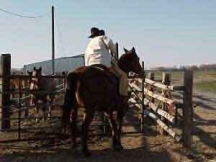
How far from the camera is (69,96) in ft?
27.7

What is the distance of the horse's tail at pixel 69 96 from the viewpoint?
8344 millimetres

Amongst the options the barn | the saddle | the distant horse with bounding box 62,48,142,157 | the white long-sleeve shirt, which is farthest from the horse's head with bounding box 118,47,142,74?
the barn

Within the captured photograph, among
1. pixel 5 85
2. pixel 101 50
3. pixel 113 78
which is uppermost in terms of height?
pixel 101 50

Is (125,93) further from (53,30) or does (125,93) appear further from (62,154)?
(53,30)

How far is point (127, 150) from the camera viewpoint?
8.98 metres

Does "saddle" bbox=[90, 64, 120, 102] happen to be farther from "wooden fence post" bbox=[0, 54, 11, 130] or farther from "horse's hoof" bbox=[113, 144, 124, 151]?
"wooden fence post" bbox=[0, 54, 11, 130]

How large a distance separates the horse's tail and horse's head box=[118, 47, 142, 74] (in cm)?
176

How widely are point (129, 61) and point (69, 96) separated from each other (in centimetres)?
208

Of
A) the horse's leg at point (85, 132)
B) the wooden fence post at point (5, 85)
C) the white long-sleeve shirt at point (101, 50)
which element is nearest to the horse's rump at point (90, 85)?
the horse's leg at point (85, 132)

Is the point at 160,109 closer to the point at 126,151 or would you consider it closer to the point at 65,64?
the point at 126,151

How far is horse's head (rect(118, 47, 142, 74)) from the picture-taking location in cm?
982

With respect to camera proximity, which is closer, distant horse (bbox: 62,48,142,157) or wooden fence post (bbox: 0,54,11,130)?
distant horse (bbox: 62,48,142,157)

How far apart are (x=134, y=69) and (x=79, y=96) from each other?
2105 mm

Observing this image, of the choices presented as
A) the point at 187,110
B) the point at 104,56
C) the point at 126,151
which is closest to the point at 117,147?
the point at 126,151
